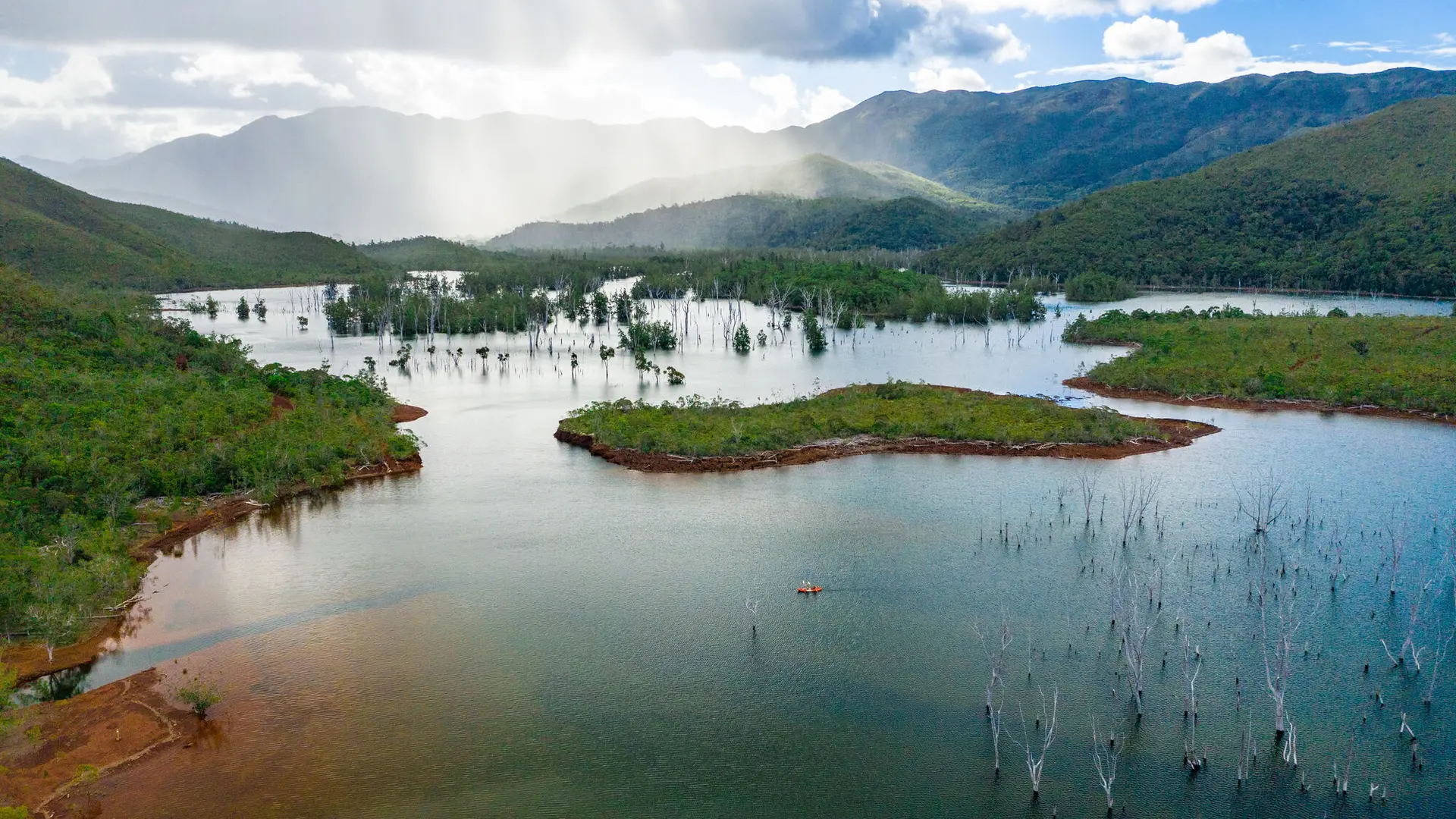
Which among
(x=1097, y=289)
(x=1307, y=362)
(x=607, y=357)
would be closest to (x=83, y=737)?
(x=607, y=357)

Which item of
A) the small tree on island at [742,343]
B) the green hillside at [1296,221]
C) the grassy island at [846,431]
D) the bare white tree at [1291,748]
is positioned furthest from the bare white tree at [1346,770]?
the green hillside at [1296,221]

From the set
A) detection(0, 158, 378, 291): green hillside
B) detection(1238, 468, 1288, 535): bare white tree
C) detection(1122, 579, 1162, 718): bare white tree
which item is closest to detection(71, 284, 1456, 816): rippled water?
detection(1122, 579, 1162, 718): bare white tree

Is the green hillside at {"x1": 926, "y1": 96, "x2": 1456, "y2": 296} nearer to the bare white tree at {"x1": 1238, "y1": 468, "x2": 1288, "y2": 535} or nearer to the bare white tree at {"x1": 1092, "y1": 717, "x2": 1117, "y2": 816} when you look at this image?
the bare white tree at {"x1": 1238, "y1": 468, "x2": 1288, "y2": 535}

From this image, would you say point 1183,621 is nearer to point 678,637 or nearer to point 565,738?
point 678,637

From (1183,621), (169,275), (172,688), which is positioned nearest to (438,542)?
(172,688)

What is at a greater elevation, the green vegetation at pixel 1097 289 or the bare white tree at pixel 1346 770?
the green vegetation at pixel 1097 289

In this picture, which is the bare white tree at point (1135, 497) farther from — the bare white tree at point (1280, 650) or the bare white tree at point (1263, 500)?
the bare white tree at point (1280, 650)
